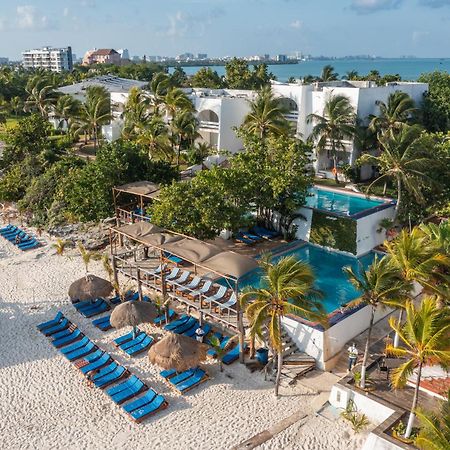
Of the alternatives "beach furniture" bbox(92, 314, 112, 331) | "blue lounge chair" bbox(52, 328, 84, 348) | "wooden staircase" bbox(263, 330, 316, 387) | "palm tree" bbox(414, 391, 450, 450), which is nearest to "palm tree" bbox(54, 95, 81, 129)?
"beach furniture" bbox(92, 314, 112, 331)

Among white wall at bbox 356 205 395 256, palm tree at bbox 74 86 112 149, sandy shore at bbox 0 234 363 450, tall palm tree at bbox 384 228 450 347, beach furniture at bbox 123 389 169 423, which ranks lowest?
sandy shore at bbox 0 234 363 450

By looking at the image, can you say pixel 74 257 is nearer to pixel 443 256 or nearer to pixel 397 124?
pixel 443 256

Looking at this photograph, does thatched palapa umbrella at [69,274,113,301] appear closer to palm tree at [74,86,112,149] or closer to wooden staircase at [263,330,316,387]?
wooden staircase at [263,330,316,387]

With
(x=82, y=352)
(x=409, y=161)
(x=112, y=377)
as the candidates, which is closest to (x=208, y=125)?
(x=409, y=161)

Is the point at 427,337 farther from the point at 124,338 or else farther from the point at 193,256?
the point at 124,338

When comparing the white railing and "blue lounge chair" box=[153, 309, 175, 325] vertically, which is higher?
the white railing

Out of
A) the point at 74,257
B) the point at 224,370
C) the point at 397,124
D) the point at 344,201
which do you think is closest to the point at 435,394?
the point at 224,370

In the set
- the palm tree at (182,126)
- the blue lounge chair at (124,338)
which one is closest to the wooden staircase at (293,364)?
the blue lounge chair at (124,338)
